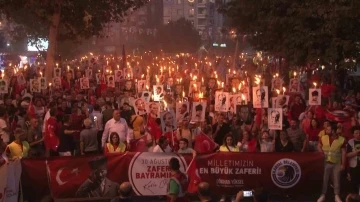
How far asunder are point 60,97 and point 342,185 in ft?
31.8

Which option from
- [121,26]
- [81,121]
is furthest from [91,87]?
[121,26]

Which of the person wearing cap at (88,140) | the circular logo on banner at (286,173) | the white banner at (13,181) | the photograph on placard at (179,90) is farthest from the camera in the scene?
the photograph on placard at (179,90)

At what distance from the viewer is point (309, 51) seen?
2903 cm

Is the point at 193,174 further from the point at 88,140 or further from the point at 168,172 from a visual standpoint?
the point at 88,140

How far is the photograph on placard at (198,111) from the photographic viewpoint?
1758 cm

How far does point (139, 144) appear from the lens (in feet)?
51.5

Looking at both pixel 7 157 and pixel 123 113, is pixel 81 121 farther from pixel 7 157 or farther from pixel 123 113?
pixel 7 157

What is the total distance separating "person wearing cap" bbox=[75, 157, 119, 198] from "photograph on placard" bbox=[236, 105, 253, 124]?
6050mm

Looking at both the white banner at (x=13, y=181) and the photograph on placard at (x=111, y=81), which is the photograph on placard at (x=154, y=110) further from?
the photograph on placard at (x=111, y=81)

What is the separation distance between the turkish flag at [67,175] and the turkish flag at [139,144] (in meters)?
1.81

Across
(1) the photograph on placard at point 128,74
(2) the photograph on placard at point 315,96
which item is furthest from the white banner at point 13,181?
(1) the photograph on placard at point 128,74

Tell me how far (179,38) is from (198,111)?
96.0m

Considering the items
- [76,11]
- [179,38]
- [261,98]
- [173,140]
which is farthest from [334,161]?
[179,38]

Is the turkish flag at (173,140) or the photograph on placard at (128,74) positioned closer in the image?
the turkish flag at (173,140)
